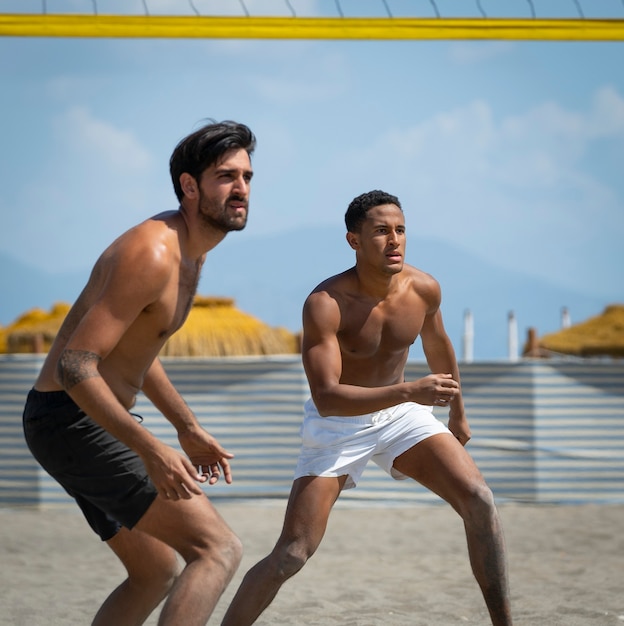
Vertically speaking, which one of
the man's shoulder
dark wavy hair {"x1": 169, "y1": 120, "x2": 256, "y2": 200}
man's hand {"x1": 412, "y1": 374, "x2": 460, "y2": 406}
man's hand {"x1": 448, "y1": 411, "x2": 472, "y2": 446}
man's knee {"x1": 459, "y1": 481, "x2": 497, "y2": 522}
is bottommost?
man's knee {"x1": 459, "y1": 481, "x2": 497, "y2": 522}

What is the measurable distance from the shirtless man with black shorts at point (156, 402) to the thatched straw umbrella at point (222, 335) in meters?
8.42

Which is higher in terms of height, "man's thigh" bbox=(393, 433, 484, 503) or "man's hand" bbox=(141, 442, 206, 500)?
"man's hand" bbox=(141, 442, 206, 500)

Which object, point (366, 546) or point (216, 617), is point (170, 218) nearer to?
point (216, 617)

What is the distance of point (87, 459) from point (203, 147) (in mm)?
933

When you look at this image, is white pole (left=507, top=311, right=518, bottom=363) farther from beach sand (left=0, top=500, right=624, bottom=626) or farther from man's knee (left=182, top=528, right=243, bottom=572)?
man's knee (left=182, top=528, right=243, bottom=572)

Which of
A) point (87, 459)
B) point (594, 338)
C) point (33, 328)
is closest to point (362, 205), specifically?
point (87, 459)

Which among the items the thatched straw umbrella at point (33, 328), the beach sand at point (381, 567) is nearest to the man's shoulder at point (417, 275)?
the beach sand at point (381, 567)

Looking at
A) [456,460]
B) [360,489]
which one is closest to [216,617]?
[456,460]

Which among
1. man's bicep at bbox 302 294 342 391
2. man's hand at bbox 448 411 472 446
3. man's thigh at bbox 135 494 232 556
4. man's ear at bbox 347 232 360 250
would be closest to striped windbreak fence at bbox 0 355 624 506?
man's hand at bbox 448 411 472 446

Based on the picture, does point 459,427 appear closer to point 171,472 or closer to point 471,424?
point 171,472

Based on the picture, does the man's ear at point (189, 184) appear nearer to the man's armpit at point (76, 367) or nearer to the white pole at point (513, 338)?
Result: the man's armpit at point (76, 367)

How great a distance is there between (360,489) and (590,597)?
3.29 meters

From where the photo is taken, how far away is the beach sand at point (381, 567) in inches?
193

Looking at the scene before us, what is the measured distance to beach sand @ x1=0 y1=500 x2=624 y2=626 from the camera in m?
4.90
